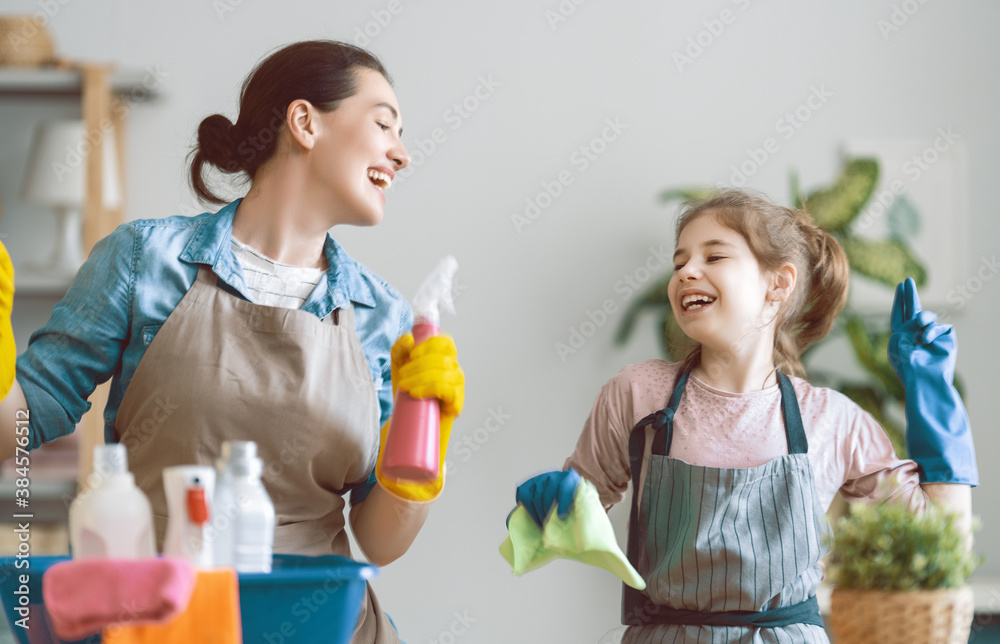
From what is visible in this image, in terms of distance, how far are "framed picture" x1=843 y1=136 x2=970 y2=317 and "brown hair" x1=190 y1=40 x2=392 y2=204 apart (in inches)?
59.8

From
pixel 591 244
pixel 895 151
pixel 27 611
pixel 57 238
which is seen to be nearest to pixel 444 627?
pixel 591 244

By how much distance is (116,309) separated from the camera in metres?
1.07

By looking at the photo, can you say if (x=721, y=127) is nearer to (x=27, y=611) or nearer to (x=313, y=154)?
(x=313, y=154)

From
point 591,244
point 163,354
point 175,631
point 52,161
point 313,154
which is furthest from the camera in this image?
point 591,244

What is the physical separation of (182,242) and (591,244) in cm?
131

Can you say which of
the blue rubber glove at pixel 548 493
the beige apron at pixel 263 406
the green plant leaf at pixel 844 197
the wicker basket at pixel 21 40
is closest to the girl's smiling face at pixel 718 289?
the blue rubber glove at pixel 548 493

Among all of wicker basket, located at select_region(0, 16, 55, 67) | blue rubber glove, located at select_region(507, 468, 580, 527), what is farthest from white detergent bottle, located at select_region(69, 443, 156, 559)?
wicker basket, located at select_region(0, 16, 55, 67)

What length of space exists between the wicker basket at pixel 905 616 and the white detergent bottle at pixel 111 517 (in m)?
0.63

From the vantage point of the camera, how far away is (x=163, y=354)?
1.05 metres

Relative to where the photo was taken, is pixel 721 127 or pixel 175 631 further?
pixel 721 127

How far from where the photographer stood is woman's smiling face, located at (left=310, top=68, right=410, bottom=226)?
117 cm

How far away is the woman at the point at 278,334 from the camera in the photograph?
104cm

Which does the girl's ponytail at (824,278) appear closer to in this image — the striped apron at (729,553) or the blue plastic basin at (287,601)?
the striped apron at (729,553)

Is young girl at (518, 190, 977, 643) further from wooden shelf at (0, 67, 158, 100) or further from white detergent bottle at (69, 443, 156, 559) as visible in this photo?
wooden shelf at (0, 67, 158, 100)
